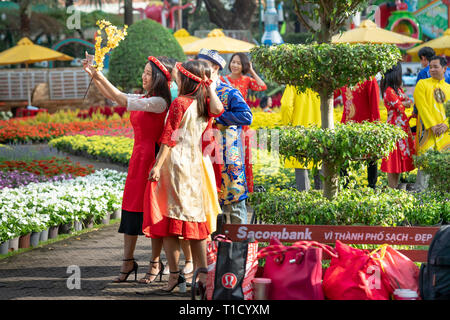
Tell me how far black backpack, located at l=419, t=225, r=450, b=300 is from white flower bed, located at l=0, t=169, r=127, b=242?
4.18 meters

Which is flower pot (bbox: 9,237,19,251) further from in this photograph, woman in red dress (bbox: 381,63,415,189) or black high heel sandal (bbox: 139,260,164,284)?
woman in red dress (bbox: 381,63,415,189)

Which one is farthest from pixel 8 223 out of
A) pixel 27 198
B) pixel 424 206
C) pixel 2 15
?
pixel 2 15

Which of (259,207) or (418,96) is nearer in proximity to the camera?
(259,207)

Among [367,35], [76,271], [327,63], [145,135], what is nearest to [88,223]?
[76,271]

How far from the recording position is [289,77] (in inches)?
216

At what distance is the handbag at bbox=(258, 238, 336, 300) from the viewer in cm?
395

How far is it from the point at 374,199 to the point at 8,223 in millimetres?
3557

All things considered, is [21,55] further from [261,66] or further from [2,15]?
[261,66]

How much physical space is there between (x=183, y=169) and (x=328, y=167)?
4.15 ft

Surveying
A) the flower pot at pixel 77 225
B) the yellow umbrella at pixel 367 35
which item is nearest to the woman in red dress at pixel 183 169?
the flower pot at pixel 77 225

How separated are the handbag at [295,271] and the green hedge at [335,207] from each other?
1.31m

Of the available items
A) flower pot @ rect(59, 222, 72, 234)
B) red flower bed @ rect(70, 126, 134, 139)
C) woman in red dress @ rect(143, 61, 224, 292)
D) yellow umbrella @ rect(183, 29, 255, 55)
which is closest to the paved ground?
flower pot @ rect(59, 222, 72, 234)

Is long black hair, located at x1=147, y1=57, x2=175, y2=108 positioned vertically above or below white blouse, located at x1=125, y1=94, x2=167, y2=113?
above

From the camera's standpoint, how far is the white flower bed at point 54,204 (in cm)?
689
